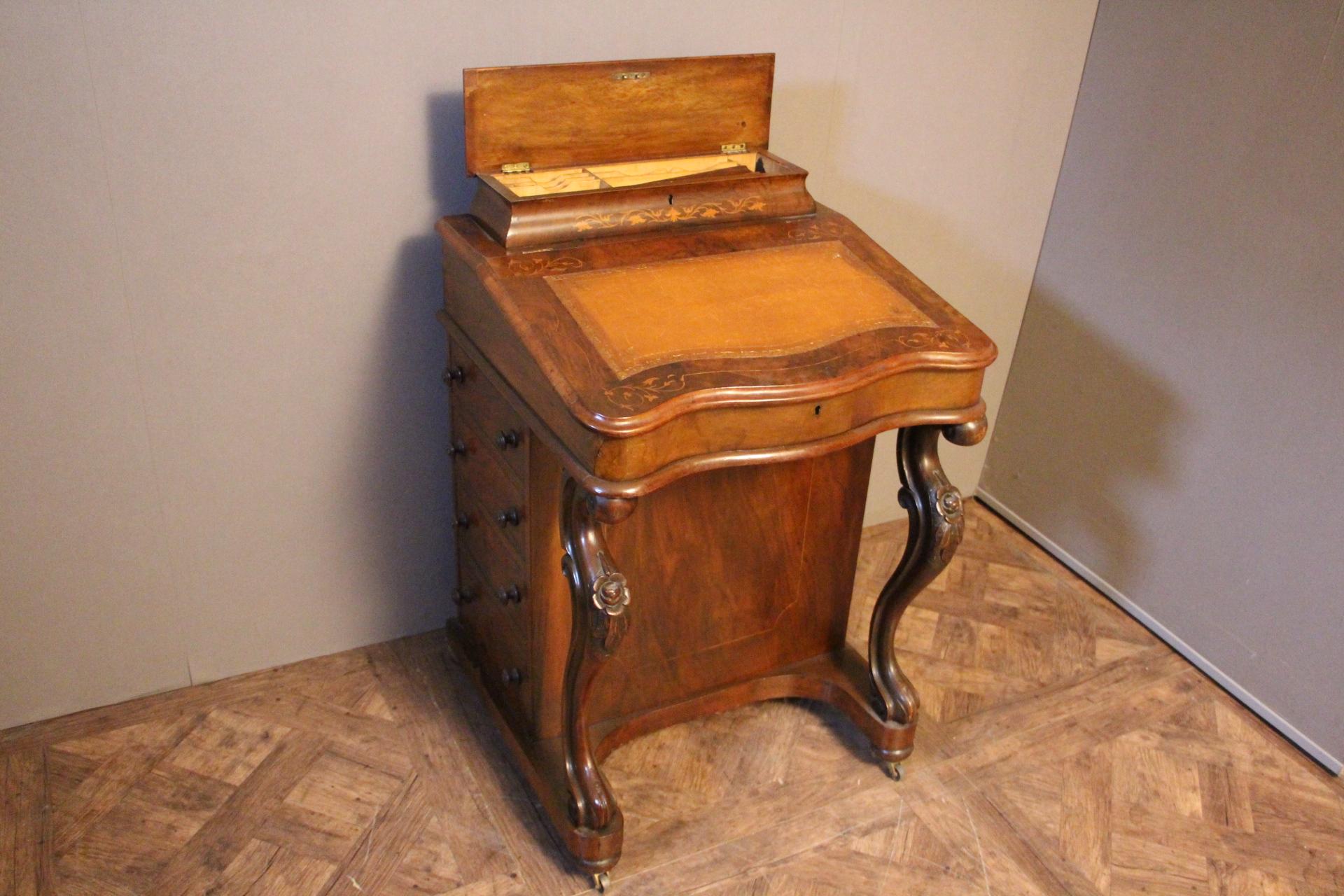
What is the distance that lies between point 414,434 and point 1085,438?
60.0 inches

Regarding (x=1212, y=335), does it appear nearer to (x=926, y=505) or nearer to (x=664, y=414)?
(x=926, y=505)

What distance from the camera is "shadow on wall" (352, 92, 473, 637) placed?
207 centimetres

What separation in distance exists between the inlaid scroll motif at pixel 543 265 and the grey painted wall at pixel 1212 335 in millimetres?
1341

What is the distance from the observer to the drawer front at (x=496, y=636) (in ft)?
6.72

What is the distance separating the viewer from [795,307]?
5.86 ft

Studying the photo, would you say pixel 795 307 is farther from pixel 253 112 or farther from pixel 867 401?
pixel 253 112

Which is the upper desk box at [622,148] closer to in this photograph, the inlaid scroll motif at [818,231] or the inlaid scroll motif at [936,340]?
the inlaid scroll motif at [818,231]

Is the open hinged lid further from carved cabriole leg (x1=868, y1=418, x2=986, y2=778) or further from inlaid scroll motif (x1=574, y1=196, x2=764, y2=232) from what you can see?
carved cabriole leg (x1=868, y1=418, x2=986, y2=778)

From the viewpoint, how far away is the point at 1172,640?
259 centimetres

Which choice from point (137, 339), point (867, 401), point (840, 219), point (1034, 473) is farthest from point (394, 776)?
point (1034, 473)

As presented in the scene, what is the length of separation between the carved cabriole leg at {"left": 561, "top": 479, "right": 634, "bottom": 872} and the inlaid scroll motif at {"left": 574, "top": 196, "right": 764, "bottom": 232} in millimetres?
452

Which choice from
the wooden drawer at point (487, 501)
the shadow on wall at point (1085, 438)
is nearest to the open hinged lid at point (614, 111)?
the wooden drawer at point (487, 501)

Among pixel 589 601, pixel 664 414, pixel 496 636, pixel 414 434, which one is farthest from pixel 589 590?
pixel 414 434

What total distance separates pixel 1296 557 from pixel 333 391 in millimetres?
1861
